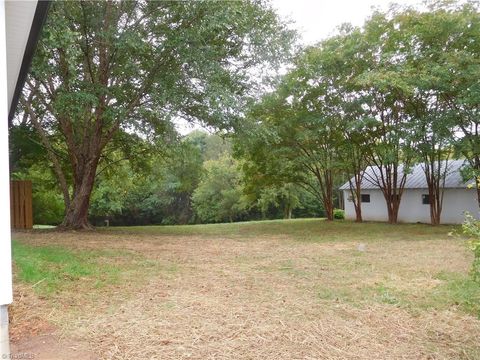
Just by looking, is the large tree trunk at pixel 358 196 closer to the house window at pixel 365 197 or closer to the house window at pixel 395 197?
the house window at pixel 365 197

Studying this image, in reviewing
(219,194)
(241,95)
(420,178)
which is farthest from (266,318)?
(219,194)

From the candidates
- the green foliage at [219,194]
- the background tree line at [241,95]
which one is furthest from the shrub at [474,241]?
the green foliage at [219,194]

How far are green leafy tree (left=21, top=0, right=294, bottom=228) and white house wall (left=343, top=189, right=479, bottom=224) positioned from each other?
10295 millimetres

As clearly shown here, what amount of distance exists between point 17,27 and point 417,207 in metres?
17.8

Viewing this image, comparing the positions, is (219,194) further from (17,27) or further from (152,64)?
(17,27)

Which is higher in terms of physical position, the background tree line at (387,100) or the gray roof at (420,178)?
the background tree line at (387,100)

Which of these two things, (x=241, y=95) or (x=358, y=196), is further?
(x=358, y=196)

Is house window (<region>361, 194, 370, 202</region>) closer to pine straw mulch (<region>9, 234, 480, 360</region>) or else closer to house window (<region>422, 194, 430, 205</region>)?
house window (<region>422, 194, 430, 205</region>)

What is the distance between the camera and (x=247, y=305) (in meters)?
4.27

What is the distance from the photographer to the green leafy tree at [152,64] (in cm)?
886

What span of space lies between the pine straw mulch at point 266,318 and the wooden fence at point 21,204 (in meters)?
7.70

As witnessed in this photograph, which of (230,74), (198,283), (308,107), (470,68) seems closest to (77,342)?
(198,283)

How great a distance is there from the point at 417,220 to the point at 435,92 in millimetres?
6697

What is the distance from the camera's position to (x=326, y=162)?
14898 millimetres
